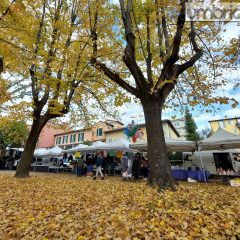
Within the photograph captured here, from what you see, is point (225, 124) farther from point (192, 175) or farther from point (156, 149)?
point (156, 149)

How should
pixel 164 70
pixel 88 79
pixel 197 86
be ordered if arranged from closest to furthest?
1. pixel 164 70
2. pixel 197 86
3. pixel 88 79

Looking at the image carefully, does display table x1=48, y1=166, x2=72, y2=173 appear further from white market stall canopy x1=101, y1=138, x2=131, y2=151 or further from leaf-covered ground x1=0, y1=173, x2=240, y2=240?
leaf-covered ground x1=0, y1=173, x2=240, y2=240

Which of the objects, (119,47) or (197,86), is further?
(119,47)

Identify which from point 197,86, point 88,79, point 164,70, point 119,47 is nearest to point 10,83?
point 88,79

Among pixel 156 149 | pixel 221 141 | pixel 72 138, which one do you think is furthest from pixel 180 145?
pixel 72 138

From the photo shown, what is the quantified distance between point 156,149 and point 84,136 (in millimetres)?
43201

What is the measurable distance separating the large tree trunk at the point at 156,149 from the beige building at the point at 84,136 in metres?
34.9

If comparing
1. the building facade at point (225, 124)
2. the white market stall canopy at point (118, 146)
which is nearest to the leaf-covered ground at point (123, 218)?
the white market stall canopy at point (118, 146)

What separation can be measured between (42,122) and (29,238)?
9.94m

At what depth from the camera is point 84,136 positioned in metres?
49.3

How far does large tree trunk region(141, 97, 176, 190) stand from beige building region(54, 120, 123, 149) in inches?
1374

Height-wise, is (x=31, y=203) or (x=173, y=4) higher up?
(x=173, y=4)

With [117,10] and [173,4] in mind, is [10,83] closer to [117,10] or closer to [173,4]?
[117,10]

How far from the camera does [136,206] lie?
207 inches
